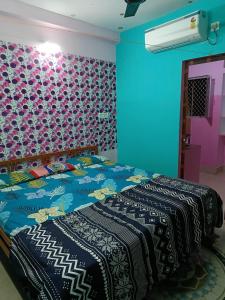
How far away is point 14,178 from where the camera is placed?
9.02 ft

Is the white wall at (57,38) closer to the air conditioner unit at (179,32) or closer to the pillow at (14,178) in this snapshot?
the air conditioner unit at (179,32)

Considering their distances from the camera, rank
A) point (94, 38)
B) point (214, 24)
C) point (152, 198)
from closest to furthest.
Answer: point (152, 198) → point (214, 24) → point (94, 38)

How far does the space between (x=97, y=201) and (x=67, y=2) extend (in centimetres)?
248

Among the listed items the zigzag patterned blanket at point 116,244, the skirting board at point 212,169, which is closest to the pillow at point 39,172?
the zigzag patterned blanket at point 116,244

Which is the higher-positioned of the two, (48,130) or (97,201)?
(48,130)

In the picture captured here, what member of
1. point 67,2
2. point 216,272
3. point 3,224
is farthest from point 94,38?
point 216,272

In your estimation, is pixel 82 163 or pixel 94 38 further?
pixel 94 38

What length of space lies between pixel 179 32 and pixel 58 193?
99.7 inches

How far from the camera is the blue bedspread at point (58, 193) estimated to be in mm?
1903

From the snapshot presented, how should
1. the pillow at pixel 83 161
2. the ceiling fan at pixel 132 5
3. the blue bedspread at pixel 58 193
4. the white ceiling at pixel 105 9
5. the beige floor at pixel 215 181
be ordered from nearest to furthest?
the ceiling fan at pixel 132 5, the blue bedspread at pixel 58 193, the white ceiling at pixel 105 9, the pillow at pixel 83 161, the beige floor at pixel 215 181

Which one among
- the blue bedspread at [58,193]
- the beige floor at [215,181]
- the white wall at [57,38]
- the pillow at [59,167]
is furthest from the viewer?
the beige floor at [215,181]

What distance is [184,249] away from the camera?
1902 millimetres

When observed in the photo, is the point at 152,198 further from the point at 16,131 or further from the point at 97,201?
the point at 16,131

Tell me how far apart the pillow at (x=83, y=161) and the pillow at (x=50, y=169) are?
0.11m
